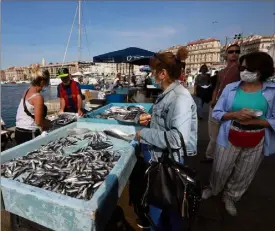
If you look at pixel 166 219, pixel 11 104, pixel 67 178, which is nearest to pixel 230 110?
pixel 166 219

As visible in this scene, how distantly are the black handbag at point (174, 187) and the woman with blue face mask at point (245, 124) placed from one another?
114 centimetres

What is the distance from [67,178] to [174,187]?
1195 mm

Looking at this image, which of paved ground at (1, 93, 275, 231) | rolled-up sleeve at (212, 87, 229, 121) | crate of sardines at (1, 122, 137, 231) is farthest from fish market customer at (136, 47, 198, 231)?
paved ground at (1, 93, 275, 231)

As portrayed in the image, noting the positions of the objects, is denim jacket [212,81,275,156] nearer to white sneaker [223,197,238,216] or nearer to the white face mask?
the white face mask

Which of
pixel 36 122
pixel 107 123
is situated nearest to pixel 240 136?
pixel 107 123

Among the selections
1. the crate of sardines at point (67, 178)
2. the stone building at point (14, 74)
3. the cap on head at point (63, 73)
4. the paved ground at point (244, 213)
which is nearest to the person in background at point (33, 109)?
the crate of sardines at point (67, 178)

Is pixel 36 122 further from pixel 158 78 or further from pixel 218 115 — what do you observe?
pixel 218 115

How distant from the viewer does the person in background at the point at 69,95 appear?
15.9ft

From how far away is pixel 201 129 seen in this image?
263 inches

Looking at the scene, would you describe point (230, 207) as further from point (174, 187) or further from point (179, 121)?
point (179, 121)

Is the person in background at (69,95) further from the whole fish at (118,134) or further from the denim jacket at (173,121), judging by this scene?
the denim jacket at (173,121)

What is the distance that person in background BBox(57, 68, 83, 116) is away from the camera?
4844 mm

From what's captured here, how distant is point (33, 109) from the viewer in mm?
3141

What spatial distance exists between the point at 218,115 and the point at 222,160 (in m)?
0.65
